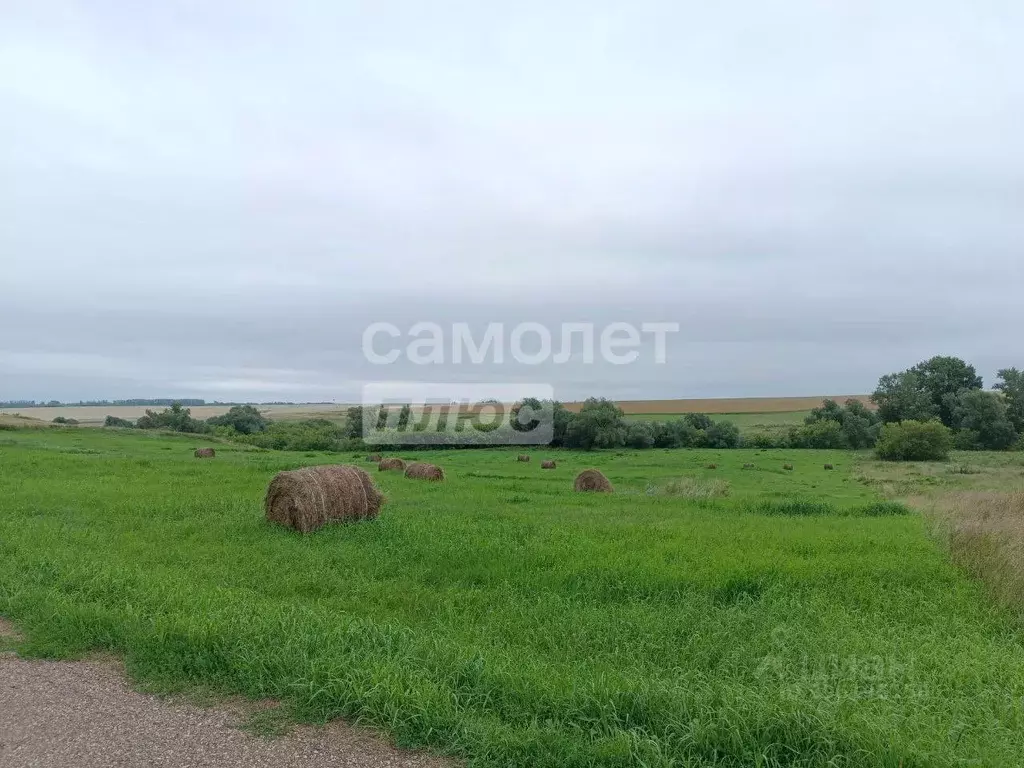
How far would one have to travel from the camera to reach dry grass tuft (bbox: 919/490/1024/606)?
874 centimetres

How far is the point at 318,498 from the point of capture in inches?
503

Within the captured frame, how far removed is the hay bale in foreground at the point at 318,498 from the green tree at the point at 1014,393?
225ft

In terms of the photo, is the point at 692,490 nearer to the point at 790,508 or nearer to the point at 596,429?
the point at 790,508

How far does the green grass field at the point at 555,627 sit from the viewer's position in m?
4.39

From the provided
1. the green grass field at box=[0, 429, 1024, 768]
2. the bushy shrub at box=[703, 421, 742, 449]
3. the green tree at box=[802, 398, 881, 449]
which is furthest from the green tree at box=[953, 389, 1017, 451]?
the green grass field at box=[0, 429, 1024, 768]

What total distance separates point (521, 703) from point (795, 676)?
90.4 inches

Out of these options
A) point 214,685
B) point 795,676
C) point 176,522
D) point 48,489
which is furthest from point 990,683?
point 48,489

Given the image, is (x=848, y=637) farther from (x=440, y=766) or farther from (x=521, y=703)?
(x=440, y=766)

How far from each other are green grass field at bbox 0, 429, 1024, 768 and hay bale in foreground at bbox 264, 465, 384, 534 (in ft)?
1.24

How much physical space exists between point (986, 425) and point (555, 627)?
67.9 meters

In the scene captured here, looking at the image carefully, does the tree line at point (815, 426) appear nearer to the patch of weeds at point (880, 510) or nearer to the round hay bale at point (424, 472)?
the round hay bale at point (424, 472)

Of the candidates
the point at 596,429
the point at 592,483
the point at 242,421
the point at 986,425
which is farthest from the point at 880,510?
the point at 242,421

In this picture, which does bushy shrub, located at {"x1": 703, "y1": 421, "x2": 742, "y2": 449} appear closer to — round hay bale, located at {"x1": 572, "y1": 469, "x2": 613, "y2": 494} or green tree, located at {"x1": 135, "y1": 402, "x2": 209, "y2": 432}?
round hay bale, located at {"x1": 572, "y1": 469, "x2": 613, "y2": 494}

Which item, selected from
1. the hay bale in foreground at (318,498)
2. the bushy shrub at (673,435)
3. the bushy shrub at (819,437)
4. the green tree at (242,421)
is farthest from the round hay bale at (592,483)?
the green tree at (242,421)
